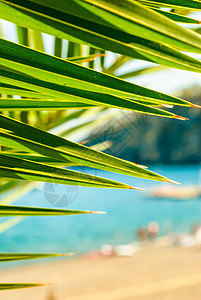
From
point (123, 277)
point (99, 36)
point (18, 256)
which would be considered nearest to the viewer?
point (99, 36)

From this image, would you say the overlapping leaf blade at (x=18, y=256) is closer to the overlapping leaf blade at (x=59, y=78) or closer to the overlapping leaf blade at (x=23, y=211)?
the overlapping leaf blade at (x=23, y=211)

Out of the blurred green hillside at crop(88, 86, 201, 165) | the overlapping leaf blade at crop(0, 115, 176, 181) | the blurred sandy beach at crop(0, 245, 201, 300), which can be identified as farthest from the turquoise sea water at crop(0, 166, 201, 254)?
the overlapping leaf blade at crop(0, 115, 176, 181)

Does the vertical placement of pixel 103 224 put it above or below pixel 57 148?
above

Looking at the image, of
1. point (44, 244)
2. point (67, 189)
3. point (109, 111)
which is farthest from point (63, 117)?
point (44, 244)

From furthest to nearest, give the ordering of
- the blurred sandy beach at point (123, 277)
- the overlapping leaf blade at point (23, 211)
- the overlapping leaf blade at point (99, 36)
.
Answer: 1. the blurred sandy beach at point (123, 277)
2. the overlapping leaf blade at point (23, 211)
3. the overlapping leaf blade at point (99, 36)

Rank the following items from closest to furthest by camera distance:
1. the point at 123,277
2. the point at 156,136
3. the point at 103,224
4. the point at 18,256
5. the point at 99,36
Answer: the point at 99,36
the point at 18,256
the point at 123,277
the point at 156,136
the point at 103,224

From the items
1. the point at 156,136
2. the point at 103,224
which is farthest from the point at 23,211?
the point at 103,224

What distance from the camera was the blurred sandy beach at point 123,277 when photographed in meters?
8.19

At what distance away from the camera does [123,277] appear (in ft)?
34.8

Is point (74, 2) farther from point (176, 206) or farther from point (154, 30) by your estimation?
point (176, 206)

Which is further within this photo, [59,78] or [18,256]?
[18,256]

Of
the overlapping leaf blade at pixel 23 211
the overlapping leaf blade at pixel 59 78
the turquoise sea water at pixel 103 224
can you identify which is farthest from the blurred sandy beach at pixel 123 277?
the overlapping leaf blade at pixel 59 78

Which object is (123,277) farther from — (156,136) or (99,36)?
(99,36)

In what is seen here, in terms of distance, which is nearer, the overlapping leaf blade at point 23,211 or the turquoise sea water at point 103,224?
the overlapping leaf blade at point 23,211
